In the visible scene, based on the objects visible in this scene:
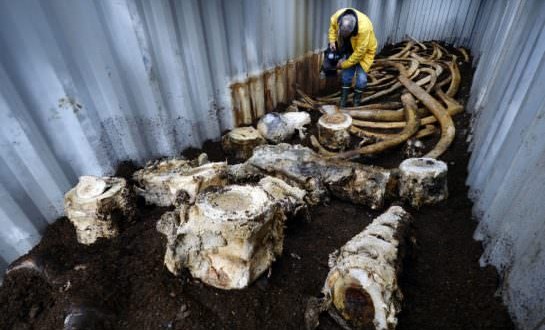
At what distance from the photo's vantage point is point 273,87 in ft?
15.3

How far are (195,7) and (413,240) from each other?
3.27 meters

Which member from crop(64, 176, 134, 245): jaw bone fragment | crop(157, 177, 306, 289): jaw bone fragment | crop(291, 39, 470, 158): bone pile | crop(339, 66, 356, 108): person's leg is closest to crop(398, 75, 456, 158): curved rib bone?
crop(291, 39, 470, 158): bone pile

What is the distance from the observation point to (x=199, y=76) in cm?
353

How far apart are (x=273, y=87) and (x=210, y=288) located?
11.3ft

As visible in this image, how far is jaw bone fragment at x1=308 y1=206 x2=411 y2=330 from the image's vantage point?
5.44ft

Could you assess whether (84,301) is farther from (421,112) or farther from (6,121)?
(421,112)

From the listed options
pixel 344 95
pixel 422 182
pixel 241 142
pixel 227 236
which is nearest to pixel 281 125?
pixel 241 142

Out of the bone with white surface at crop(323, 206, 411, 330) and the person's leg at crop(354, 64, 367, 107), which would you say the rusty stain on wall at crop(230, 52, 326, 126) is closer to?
the person's leg at crop(354, 64, 367, 107)

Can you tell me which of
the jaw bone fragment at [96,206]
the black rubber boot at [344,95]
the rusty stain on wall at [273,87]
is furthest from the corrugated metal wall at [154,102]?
the black rubber boot at [344,95]

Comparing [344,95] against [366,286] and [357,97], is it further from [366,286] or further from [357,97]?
[366,286]

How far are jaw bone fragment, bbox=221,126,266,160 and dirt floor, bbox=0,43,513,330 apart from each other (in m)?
1.52

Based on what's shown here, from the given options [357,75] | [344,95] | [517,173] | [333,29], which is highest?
[333,29]

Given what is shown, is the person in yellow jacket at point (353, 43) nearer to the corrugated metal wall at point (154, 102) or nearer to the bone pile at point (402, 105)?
the bone pile at point (402, 105)

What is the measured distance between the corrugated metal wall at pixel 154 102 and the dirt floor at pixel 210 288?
0.25 metres
